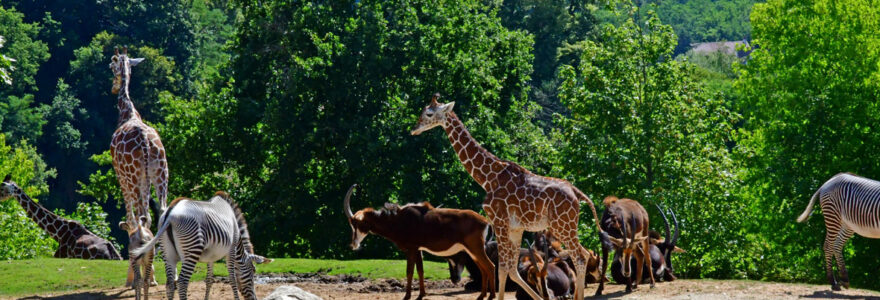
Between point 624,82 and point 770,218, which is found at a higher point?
point 624,82

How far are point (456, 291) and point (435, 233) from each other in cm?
216

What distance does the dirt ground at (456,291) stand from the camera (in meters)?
18.9

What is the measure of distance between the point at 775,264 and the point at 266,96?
1569 cm

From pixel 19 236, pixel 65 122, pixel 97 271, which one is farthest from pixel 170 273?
pixel 65 122

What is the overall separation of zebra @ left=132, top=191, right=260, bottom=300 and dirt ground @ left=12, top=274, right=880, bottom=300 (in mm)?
2037

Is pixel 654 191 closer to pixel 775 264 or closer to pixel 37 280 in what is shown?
pixel 775 264

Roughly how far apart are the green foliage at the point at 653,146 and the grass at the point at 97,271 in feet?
29.3

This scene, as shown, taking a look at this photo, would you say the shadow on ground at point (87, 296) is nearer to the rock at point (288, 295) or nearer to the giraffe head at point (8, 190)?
the rock at point (288, 295)

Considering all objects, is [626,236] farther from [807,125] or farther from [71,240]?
[807,125]

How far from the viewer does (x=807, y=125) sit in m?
31.6

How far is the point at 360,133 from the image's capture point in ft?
107

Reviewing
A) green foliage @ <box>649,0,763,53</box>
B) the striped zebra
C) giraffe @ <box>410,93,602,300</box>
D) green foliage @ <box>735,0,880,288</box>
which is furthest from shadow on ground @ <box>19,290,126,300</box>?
green foliage @ <box>649,0,763,53</box>

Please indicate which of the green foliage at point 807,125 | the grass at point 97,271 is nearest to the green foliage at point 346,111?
the green foliage at point 807,125

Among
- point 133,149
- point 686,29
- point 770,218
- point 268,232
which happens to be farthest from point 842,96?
point 686,29
